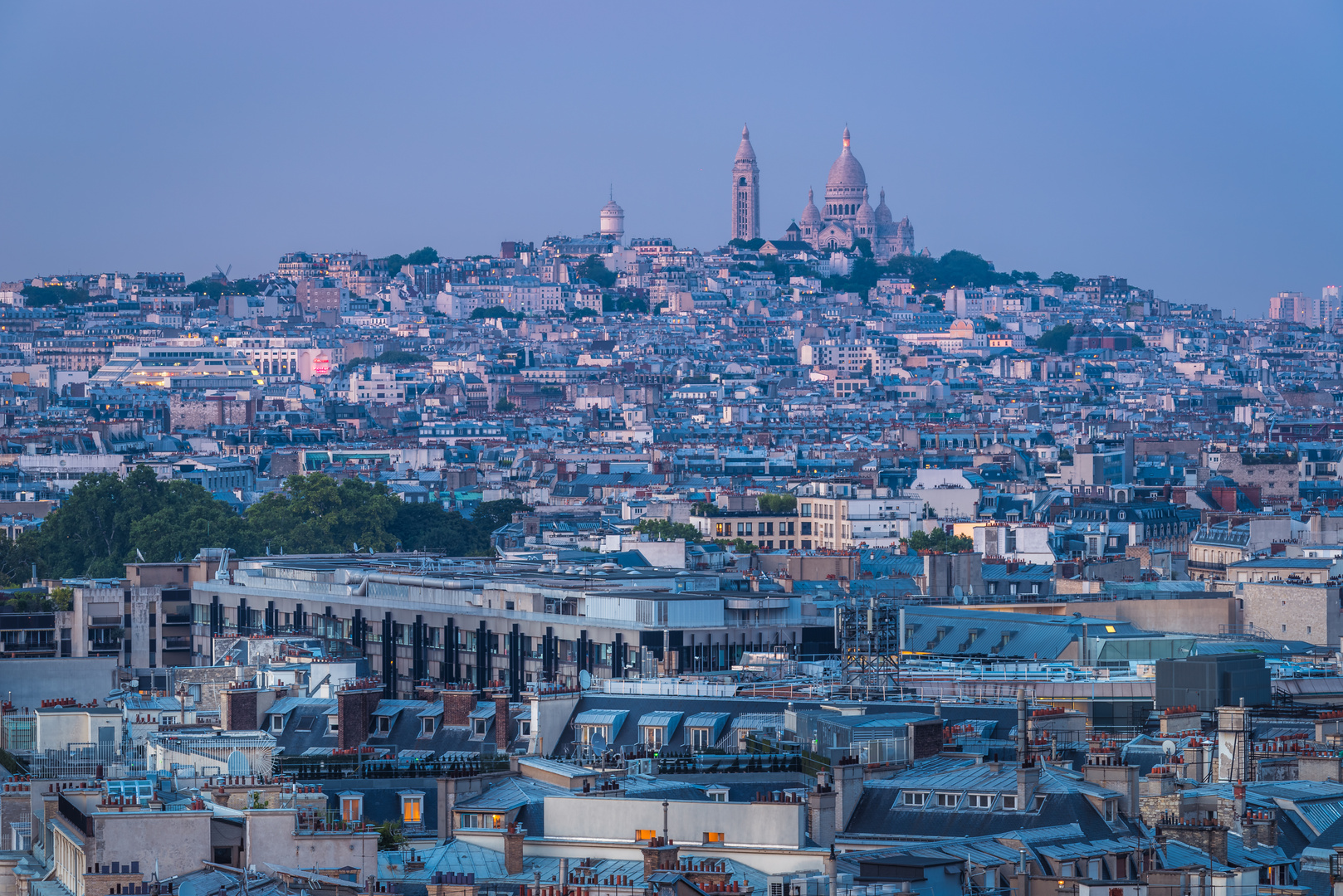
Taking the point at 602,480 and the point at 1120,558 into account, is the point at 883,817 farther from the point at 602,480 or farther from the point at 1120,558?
the point at 602,480

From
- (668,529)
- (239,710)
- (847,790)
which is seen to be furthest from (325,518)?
(847,790)

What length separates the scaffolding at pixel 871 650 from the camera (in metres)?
31.2

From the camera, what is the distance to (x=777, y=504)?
95.2m

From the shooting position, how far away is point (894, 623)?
35.1 meters

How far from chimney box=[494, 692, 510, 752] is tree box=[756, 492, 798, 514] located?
6725 cm

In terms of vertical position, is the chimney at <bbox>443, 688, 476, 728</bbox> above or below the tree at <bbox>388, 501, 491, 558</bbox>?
above

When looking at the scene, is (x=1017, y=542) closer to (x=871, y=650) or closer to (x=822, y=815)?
(x=871, y=650)

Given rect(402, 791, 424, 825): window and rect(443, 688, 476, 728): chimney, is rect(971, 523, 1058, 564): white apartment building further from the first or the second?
rect(402, 791, 424, 825): window

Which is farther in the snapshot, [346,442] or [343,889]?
[346,442]

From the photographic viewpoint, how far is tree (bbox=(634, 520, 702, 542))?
273ft

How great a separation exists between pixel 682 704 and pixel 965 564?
105 ft

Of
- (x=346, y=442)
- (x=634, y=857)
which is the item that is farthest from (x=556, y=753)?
(x=346, y=442)

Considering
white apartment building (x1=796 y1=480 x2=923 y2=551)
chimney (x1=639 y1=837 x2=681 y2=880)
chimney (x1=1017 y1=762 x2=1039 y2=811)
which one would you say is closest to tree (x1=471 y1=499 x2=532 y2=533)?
white apartment building (x1=796 y1=480 x2=923 y2=551)

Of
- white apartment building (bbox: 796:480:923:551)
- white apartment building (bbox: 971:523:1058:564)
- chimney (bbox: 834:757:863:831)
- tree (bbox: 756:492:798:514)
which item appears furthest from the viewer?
tree (bbox: 756:492:798:514)
